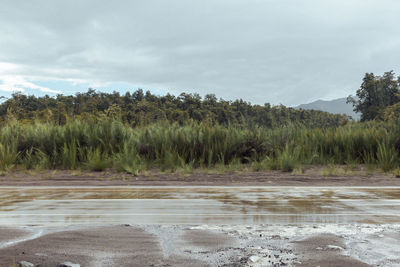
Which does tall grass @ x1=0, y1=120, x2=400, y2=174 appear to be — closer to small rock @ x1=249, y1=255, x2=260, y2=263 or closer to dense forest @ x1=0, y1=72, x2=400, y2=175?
dense forest @ x1=0, y1=72, x2=400, y2=175

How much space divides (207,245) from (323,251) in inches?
31.1

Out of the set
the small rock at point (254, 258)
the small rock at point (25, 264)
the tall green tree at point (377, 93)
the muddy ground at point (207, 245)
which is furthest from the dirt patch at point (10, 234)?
the tall green tree at point (377, 93)

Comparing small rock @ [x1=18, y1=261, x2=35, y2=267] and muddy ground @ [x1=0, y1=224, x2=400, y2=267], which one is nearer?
small rock @ [x1=18, y1=261, x2=35, y2=267]

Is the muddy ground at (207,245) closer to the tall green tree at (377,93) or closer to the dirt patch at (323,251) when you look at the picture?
the dirt patch at (323,251)

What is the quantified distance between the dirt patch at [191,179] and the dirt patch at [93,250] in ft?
11.8

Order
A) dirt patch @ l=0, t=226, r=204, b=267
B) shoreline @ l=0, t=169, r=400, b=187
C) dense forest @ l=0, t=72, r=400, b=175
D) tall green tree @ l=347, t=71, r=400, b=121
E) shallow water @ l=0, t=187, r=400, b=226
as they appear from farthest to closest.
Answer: tall green tree @ l=347, t=71, r=400, b=121, dense forest @ l=0, t=72, r=400, b=175, shoreline @ l=0, t=169, r=400, b=187, shallow water @ l=0, t=187, r=400, b=226, dirt patch @ l=0, t=226, r=204, b=267

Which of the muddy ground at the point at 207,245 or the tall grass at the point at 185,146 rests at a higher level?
the tall grass at the point at 185,146

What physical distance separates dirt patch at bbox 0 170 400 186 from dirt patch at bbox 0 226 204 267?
3.61 metres

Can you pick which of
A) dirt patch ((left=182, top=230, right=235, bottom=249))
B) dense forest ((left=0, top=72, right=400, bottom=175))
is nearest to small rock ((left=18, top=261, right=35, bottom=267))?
dirt patch ((left=182, top=230, right=235, bottom=249))

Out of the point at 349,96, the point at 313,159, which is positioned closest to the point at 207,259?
the point at 313,159

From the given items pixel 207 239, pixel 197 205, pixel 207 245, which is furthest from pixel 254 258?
pixel 197 205

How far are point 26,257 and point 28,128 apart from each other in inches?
347

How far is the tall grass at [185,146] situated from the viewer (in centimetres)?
908

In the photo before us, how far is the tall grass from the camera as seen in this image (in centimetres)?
908
